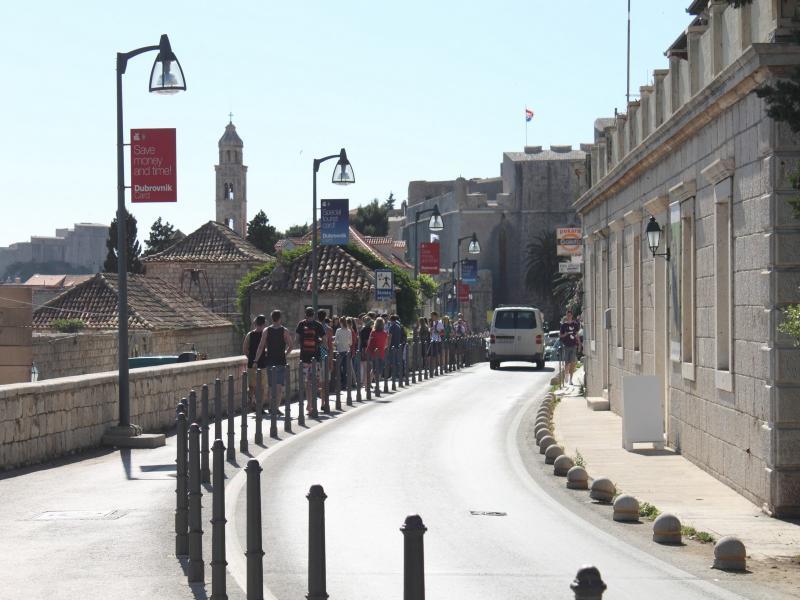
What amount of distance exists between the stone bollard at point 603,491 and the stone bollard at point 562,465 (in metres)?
2.10

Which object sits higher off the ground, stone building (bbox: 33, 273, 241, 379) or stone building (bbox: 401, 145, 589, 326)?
stone building (bbox: 401, 145, 589, 326)

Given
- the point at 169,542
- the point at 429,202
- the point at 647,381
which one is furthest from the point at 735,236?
the point at 429,202

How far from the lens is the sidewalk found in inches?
456

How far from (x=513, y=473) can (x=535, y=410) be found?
10866 millimetres

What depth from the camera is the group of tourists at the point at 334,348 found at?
24047mm

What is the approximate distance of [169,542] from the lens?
10875 mm

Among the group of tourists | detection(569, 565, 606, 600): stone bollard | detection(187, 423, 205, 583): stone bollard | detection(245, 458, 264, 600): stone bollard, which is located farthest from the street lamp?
detection(569, 565, 606, 600): stone bollard

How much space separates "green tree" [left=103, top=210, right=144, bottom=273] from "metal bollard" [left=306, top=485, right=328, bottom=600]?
11155 centimetres

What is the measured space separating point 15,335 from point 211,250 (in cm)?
5014

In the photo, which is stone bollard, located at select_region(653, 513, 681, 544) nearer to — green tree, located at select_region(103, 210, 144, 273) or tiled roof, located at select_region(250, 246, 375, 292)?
tiled roof, located at select_region(250, 246, 375, 292)

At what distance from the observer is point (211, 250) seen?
86938mm

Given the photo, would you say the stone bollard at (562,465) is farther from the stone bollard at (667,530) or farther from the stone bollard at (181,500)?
the stone bollard at (181,500)

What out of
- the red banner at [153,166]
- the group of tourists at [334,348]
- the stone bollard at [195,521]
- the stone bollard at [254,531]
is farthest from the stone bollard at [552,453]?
the stone bollard at [254,531]

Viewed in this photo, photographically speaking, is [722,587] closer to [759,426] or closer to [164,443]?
[759,426]
